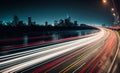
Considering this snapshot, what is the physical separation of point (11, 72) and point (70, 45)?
21.6 metres

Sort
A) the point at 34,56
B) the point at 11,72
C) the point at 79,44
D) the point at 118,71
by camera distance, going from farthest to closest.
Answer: the point at 79,44
the point at 34,56
the point at 118,71
the point at 11,72

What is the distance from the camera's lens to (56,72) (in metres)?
23.0

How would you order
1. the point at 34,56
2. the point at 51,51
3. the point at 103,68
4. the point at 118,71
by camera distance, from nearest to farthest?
1. the point at 118,71
2. the point at 103,68
3. the point at 34,56
4. the point at 51,51

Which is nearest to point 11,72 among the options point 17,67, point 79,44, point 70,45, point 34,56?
point 17,67

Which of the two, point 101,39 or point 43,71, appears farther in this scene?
point 101,39

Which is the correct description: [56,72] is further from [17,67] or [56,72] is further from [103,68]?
[103,68]

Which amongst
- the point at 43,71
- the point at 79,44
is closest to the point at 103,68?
the point at 43,71

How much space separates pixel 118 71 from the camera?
72.9ft

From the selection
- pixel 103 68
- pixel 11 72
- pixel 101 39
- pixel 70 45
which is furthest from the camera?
pixel 101 39

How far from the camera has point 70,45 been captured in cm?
4097

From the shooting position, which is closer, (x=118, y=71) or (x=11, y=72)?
(x=11, y=72)

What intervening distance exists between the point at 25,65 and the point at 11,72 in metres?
3.00

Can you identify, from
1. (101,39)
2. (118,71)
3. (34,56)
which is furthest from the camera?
(101,39)

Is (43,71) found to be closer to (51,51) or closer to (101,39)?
(51,51)
